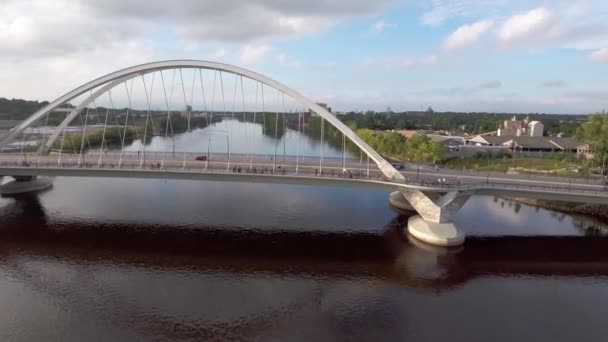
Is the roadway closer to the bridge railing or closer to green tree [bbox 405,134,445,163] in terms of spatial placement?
the bridge railing

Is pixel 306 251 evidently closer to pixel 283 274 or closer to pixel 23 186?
pixel 283 274

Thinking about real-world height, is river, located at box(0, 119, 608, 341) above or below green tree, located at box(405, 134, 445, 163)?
below

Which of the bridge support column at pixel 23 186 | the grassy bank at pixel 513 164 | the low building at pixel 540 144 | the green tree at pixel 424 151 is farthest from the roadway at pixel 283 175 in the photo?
the low building at pixel 540 144

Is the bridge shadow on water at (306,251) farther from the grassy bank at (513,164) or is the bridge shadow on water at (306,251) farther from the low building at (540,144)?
the low building at (540,144)

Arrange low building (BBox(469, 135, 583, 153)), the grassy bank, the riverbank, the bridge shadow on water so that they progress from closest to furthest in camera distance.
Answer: the bridge shadow on water, the riverbank, the grassy bank, low building (BBox(469, 135, 583, 153))

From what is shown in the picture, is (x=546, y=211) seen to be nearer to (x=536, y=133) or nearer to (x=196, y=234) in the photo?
(x=196, y=234)

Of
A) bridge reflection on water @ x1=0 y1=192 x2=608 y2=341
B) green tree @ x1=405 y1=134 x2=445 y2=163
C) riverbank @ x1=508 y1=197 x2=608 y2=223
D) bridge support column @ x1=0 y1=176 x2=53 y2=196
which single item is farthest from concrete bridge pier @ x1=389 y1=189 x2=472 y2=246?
bridge support column @ x1=0 y1=176 x2=53 y2=196
